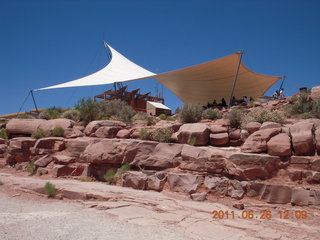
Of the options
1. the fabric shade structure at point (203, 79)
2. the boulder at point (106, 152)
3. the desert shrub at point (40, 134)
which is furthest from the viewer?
the fabric shade structure at point (203, 79)

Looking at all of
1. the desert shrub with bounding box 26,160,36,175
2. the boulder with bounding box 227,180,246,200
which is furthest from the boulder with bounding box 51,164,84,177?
the boulder with bounding box 227,180,246,200

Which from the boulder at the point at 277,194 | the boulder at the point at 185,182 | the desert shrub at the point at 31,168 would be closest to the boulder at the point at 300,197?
the boulder at the point at 277,194

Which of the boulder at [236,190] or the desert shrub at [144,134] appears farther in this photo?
the desert shrub at [144,134]

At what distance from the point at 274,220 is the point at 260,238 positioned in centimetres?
109

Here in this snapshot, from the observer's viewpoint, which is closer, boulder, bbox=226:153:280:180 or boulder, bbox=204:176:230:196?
boulder, bbox=226:153:280:180

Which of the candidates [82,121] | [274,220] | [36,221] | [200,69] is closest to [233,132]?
[274,220]

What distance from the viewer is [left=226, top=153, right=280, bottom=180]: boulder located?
202 inches

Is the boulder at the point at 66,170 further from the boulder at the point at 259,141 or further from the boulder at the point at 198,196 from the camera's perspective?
the boulder at the point at 259,141

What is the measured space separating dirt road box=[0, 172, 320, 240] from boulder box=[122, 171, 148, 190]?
2.28ft

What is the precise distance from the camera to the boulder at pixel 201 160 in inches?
219

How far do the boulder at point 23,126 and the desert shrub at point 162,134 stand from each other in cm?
505

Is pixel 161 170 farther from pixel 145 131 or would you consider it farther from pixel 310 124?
pixel 310 124

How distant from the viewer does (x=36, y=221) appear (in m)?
3.41

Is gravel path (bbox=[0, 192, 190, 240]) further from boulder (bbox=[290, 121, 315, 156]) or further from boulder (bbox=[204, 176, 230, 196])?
boulder (bbox=[290, 121, 315, 156])
